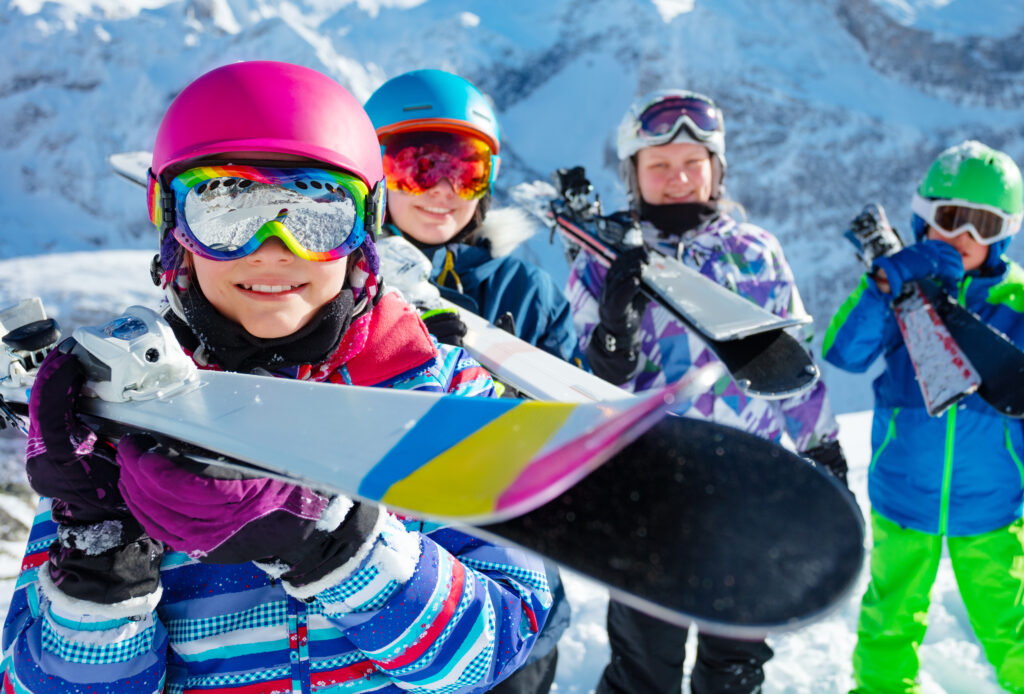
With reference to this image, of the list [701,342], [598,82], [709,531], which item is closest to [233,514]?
[709,531]

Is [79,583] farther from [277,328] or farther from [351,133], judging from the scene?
[351,133]

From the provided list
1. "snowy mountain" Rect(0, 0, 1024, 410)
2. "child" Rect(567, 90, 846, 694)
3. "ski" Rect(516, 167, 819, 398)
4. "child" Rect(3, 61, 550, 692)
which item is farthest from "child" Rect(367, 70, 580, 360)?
"snowy mountain" Rect(0, 0, 1024, 410)

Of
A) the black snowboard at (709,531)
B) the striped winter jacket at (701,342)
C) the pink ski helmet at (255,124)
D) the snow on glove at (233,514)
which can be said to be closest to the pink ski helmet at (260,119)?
the pink ski helmet at (255,124)

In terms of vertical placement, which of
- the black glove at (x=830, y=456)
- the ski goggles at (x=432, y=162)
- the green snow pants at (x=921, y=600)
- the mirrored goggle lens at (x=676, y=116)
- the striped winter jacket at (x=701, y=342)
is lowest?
the green snow pants at (x=921, y=600)

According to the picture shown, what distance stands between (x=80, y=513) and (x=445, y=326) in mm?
1070

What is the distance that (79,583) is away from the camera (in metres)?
0.95

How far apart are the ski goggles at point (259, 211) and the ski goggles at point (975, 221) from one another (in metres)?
2.88

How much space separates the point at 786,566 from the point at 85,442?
38.0 inches

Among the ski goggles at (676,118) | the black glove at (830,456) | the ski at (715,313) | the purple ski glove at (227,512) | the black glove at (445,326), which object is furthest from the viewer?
the ski goggles at (676,118)

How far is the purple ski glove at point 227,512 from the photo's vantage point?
88 centimetres

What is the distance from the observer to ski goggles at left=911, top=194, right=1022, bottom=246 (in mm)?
2979

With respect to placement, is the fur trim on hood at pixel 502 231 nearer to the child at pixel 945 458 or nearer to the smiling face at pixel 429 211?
the smiling face at pixel 429 211

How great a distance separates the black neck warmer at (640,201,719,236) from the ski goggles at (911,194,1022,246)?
1.04 meters

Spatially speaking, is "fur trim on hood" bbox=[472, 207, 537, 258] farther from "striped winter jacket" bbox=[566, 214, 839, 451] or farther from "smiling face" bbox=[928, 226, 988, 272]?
"smiling face" bbox=[928, 226, 988, 272]
